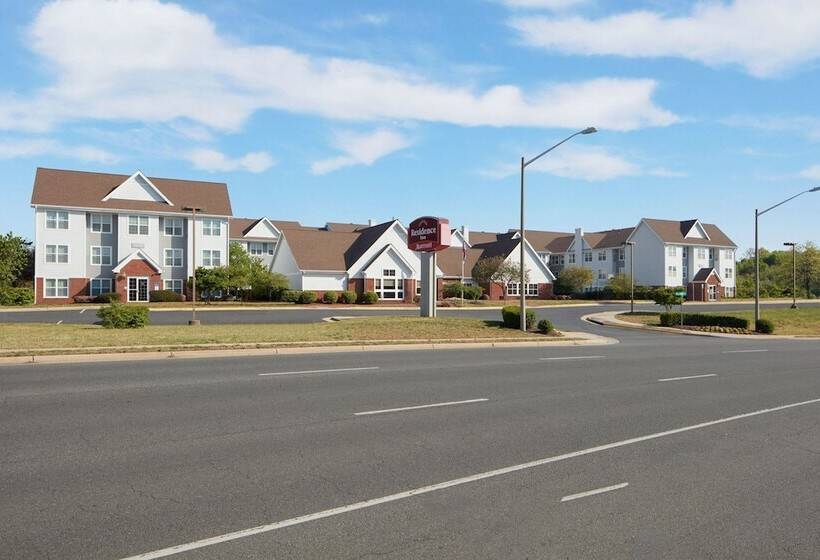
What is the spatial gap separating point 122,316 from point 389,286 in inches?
1508

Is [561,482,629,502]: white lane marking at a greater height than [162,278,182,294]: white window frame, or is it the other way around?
[162,278,182,294]: white window frame

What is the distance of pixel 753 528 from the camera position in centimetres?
562

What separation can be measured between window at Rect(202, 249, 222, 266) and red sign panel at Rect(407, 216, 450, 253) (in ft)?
101

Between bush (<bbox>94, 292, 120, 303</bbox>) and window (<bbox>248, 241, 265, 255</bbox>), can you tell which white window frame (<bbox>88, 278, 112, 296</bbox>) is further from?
window (<bbox>248, 241, 265, 255</bbox>)

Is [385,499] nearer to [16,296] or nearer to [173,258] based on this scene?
[16,296]

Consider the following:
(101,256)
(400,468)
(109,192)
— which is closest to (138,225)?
(109,192)

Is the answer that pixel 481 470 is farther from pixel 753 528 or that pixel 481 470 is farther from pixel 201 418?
pixel 201 418

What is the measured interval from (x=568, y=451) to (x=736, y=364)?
13.5m

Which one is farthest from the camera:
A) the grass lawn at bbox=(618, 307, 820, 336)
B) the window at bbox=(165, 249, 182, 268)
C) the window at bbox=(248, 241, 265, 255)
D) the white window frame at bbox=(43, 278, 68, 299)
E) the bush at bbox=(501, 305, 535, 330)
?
the window at bbox=(248, 241, 265, 255)

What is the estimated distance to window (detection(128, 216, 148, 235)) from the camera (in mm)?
55906

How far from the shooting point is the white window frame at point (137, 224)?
183ft

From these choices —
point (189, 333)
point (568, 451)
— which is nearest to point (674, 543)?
point (568, 451)

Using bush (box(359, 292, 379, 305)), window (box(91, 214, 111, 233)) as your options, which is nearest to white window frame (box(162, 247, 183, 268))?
window (box(91, 214, 111, 233))

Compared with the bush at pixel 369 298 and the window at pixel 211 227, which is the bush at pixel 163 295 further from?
the bush at pixel 369 298
